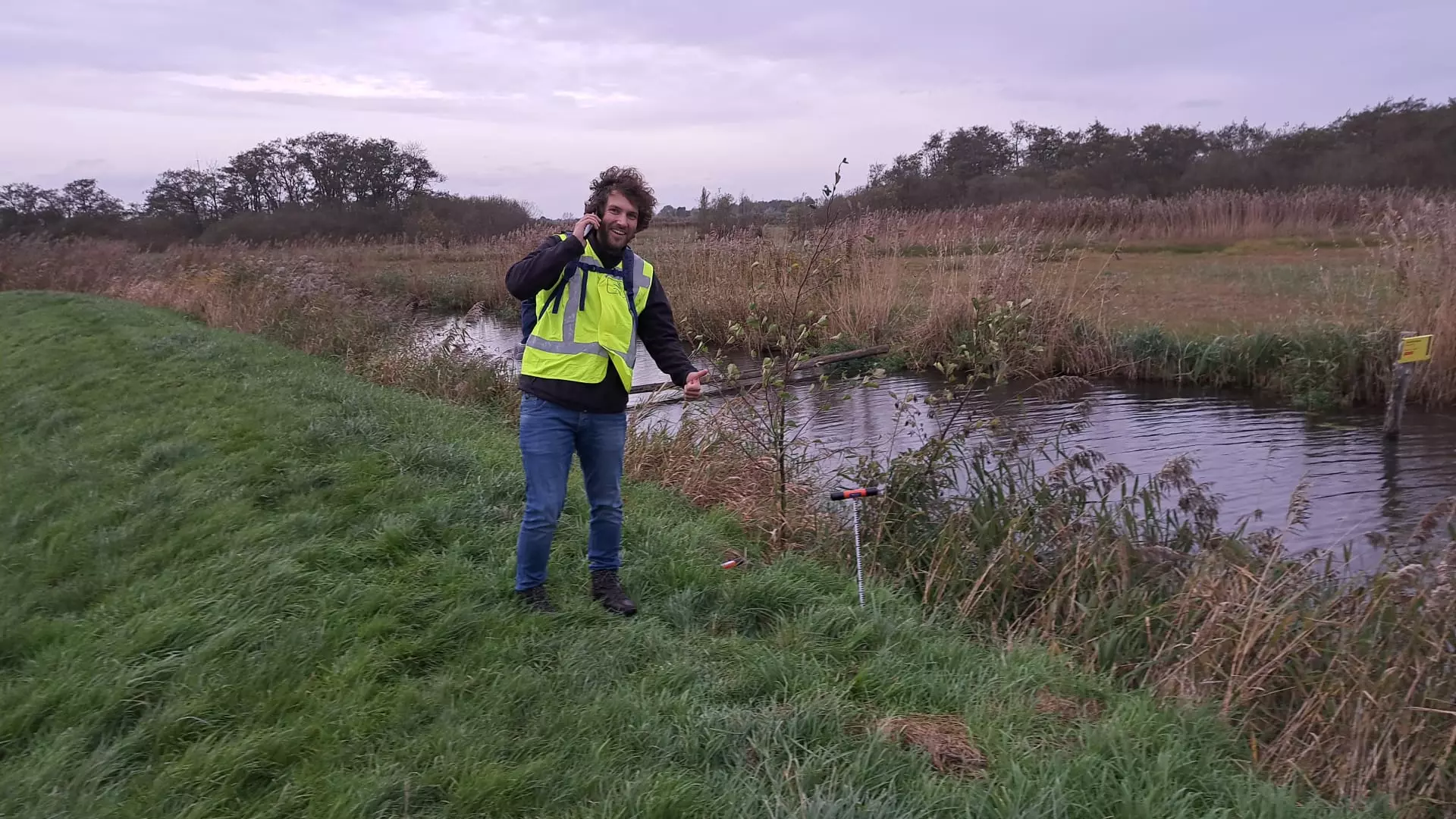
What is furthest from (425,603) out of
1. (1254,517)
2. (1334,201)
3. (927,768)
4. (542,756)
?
(1334,201)

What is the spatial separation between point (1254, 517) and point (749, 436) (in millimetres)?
3389

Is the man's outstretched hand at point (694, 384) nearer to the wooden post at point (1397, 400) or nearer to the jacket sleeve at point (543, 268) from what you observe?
the jacket sleeve at point (543, 268)

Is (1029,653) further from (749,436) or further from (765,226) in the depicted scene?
(765,226)

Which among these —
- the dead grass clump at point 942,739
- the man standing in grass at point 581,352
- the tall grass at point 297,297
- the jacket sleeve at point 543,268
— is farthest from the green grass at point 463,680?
the tall grass at point 297,297

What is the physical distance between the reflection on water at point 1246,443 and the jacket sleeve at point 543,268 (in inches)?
89.6

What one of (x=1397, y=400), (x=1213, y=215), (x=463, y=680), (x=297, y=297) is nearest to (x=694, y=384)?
(x=463, y=680)

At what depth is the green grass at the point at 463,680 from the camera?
2492mm

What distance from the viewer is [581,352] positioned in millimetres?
3527

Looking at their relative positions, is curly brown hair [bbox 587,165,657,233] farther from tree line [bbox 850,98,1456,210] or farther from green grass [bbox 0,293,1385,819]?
tree line [bbox 850,98,1456,210]

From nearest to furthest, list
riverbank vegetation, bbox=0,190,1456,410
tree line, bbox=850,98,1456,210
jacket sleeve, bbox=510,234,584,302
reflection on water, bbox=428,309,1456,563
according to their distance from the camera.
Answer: jacket sleeve, bbox=510,234,584,302, reflection on water, bbox=428,309,1456,563, riverbank vegetation, bbox=0,190,1456,410, tree line, bbox=850,98,1456,210

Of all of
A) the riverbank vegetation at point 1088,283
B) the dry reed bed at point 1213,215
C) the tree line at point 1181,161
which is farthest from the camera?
the tree line at point 1181,161

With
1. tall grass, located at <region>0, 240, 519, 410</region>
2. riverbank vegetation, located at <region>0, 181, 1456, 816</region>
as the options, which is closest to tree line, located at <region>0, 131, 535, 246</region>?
tall grass, located at <region>0, 240, 519, 410</region>

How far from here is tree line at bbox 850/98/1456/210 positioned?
27.9 meters

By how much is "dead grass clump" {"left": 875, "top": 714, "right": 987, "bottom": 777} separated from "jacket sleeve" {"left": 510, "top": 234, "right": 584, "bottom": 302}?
201cm
